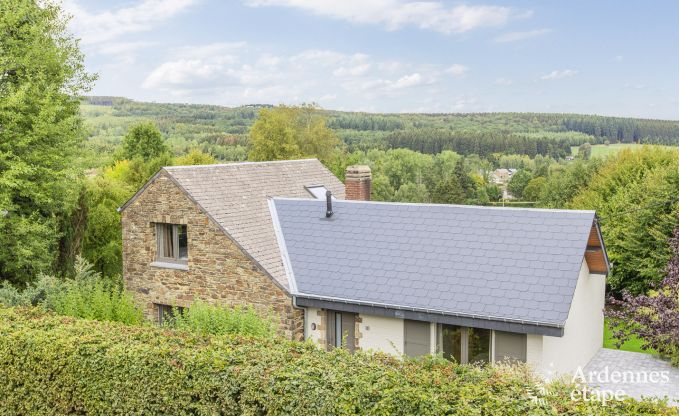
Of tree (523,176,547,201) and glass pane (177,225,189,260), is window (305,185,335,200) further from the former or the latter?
tree (523,176,547,201)

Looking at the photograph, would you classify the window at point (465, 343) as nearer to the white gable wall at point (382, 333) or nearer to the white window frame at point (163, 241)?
the white gable wall at point (382, 333)

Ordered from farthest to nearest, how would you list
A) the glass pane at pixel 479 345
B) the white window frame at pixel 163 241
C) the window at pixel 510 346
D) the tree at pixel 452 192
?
the tree at pixel 452 192, the white window frame at pixel 163 241, the glass pane at pixel 479 345, the window at pixel 510 346

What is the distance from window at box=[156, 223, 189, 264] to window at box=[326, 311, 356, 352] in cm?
526

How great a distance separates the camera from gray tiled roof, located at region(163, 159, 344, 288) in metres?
16.6

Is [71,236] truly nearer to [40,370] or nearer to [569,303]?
[40,370]

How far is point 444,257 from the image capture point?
15281 mm

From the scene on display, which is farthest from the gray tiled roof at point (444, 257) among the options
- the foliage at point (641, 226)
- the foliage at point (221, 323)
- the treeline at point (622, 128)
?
the treeline at point (622, 128)

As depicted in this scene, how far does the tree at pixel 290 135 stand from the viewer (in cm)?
5753

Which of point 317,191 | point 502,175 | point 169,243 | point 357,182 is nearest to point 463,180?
point 502,175

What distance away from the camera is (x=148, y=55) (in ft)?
125

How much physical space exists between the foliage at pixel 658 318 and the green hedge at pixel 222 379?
9.98 meters

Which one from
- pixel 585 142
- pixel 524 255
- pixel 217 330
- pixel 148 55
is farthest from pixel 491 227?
pixel 585 142

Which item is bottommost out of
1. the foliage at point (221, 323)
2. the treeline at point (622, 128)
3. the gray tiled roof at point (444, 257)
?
the foliage at point (221, 323)

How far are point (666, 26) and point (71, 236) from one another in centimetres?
3362
